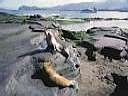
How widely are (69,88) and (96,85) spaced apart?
289cm

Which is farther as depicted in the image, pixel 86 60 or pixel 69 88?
pixel 86 60

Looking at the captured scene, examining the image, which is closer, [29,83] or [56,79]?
[29,83]

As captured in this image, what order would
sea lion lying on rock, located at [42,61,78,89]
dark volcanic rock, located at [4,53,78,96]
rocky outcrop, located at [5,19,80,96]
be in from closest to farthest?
dark volcanic rock, located at [4,53,78,96], rocky outcrop, located at [5,19,80,96], sea lion lying on rock, located at [42,61,78,89]

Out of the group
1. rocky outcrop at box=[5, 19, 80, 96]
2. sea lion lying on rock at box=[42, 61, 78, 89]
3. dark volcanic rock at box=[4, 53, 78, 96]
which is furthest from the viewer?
sea lion lying on rock at box=[42, 61, 78, 89]

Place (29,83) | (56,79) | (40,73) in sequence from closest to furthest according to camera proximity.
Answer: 1. (29,83)
2. (56,79)
3. (40,73)

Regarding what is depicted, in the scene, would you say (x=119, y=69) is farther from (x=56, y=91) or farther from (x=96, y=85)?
(x=56, y=91)

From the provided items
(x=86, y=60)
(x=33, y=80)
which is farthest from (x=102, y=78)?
(x=33, y=80)

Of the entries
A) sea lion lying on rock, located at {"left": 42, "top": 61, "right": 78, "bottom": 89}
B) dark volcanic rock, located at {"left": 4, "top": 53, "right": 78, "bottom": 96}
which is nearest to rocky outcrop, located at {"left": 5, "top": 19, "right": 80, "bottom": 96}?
dark volcanic rock, located at {"left": 4, "top": 53, "right": 78, "bottom": 96}

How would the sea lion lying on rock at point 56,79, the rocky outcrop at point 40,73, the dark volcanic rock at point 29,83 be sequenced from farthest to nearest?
the sea lion lying on rock at point 56,79, the rocky outcrop at point 40,73, the dark volcanic rock at point 29,83

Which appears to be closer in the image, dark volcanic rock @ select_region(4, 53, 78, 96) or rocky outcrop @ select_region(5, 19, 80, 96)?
dark volcanic rock @ select_region(4, 53, 78, 96)

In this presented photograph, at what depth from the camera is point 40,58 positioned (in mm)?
11141

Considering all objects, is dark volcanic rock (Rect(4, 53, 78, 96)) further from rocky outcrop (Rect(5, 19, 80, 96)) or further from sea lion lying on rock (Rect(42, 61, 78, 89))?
sea lion lying on rock (Rect(42, 61, 78, 89))

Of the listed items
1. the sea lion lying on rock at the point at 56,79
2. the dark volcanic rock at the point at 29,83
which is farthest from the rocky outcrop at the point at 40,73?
the sea lion lying on rock at the point at 56,79

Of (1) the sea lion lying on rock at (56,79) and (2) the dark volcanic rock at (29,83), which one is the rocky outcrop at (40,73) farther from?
(1) the sea lion lying on rock at (56,79)
